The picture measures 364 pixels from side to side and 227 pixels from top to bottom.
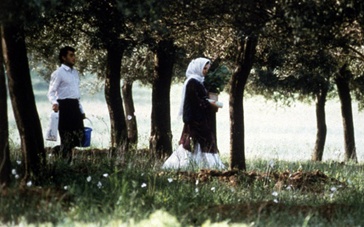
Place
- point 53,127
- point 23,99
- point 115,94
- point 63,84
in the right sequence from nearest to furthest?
1. point 23,99
2. point 53,127
3. point 63,84
4. point 115,94

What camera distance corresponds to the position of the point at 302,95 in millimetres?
32125

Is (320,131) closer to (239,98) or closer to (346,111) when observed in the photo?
(346,111)

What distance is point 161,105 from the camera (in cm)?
2189

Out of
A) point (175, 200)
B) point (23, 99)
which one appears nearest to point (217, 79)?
point (23, 99)

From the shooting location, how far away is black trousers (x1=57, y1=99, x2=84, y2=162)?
16.4m

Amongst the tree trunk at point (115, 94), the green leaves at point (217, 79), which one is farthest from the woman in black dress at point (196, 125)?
the tree trunk at point (115, 94)

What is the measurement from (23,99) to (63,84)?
3606mm

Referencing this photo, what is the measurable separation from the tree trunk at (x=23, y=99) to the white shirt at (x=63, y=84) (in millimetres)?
3102

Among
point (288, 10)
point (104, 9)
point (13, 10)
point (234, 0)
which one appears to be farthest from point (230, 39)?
point (13, 10)

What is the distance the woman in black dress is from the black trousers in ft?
7.76

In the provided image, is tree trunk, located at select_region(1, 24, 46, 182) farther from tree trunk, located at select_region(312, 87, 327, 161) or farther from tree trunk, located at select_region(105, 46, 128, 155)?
tree trunk, located at select_region(312, 87, 327, 161)

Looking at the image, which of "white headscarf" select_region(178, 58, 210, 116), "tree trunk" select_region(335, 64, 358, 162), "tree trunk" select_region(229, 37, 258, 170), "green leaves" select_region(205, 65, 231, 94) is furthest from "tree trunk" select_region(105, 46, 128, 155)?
"tree trunk" select_region(335, 64, 358, 162)

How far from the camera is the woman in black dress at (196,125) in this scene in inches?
710

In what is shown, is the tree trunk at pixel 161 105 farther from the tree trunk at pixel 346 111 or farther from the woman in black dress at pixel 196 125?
the tree trunk at pixel 346 111
